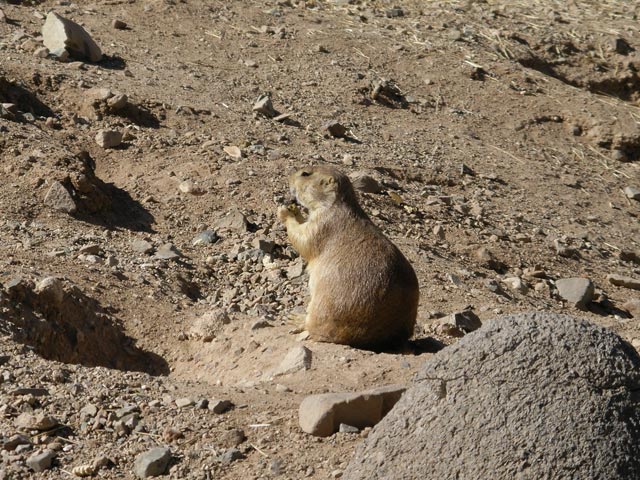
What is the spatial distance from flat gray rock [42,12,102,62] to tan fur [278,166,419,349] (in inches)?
170

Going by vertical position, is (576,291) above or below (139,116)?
below

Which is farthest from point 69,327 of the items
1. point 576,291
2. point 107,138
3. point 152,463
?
point 576,291

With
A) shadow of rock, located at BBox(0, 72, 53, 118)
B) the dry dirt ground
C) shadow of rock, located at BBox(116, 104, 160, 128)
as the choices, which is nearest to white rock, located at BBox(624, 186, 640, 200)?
the dry dirt ground

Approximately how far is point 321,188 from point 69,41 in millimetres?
4174

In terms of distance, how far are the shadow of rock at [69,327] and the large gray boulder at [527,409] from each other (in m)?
2.84

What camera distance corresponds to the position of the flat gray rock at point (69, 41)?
30.8 feet

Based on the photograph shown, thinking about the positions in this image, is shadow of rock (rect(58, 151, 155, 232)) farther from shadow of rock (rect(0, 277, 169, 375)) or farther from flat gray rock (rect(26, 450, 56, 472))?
flat gray rock (rect(26, 450, 56, 472))

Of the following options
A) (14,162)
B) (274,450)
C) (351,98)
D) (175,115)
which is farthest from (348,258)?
(351,98)

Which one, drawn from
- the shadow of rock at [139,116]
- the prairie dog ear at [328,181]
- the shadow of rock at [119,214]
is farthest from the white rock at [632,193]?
the shadow of rock at [119,214]

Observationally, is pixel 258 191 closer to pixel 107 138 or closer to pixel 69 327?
pixel 107 138

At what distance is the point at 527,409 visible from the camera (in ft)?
10.6

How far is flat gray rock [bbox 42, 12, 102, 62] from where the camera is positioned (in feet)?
A: 30.8

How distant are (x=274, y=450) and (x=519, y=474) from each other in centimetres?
124

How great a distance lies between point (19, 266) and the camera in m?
6.07
